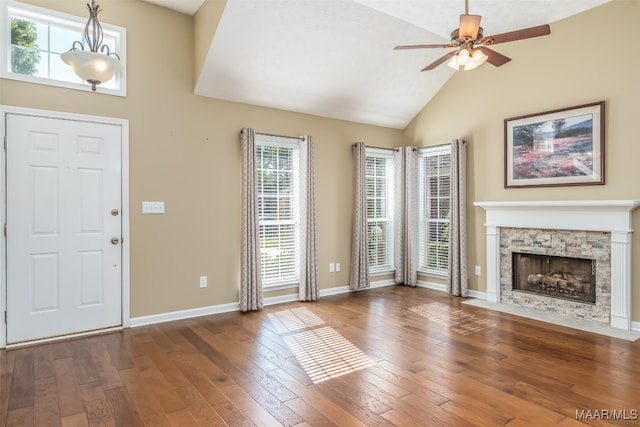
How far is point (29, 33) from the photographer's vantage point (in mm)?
3660

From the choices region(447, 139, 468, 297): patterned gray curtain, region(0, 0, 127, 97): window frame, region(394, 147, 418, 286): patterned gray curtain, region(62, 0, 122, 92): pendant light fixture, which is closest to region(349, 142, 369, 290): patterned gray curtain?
region(394, 147, 418, 286): patterned gray curtain

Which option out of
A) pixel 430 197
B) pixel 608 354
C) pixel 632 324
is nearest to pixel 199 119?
pixel 430 197

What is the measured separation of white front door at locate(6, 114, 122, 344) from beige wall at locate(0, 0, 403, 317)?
0.67ft

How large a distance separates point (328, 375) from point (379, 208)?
12.3 feet

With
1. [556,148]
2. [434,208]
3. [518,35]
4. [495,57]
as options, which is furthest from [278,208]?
[556,148]

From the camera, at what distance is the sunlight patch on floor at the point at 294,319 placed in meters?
4.14

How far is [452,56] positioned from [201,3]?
2.93 metres

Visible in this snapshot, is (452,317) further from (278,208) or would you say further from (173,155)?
(173,155)

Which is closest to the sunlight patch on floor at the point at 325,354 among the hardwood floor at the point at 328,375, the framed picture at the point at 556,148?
the hardwood floor at the point at 328,375

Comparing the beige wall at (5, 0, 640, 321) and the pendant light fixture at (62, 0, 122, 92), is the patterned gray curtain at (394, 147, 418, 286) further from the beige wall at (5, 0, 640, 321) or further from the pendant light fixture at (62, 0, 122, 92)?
the pendant light fixture at (62, 0, 122, 92)

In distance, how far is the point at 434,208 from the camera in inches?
241

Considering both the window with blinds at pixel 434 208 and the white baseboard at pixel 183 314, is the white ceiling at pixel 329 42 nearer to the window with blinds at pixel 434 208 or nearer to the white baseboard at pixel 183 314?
the window with blinds at pixel 434 208

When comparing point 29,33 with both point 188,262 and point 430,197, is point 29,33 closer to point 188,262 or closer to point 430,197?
point 188,262

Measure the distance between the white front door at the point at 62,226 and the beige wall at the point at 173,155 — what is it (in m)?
0.20
